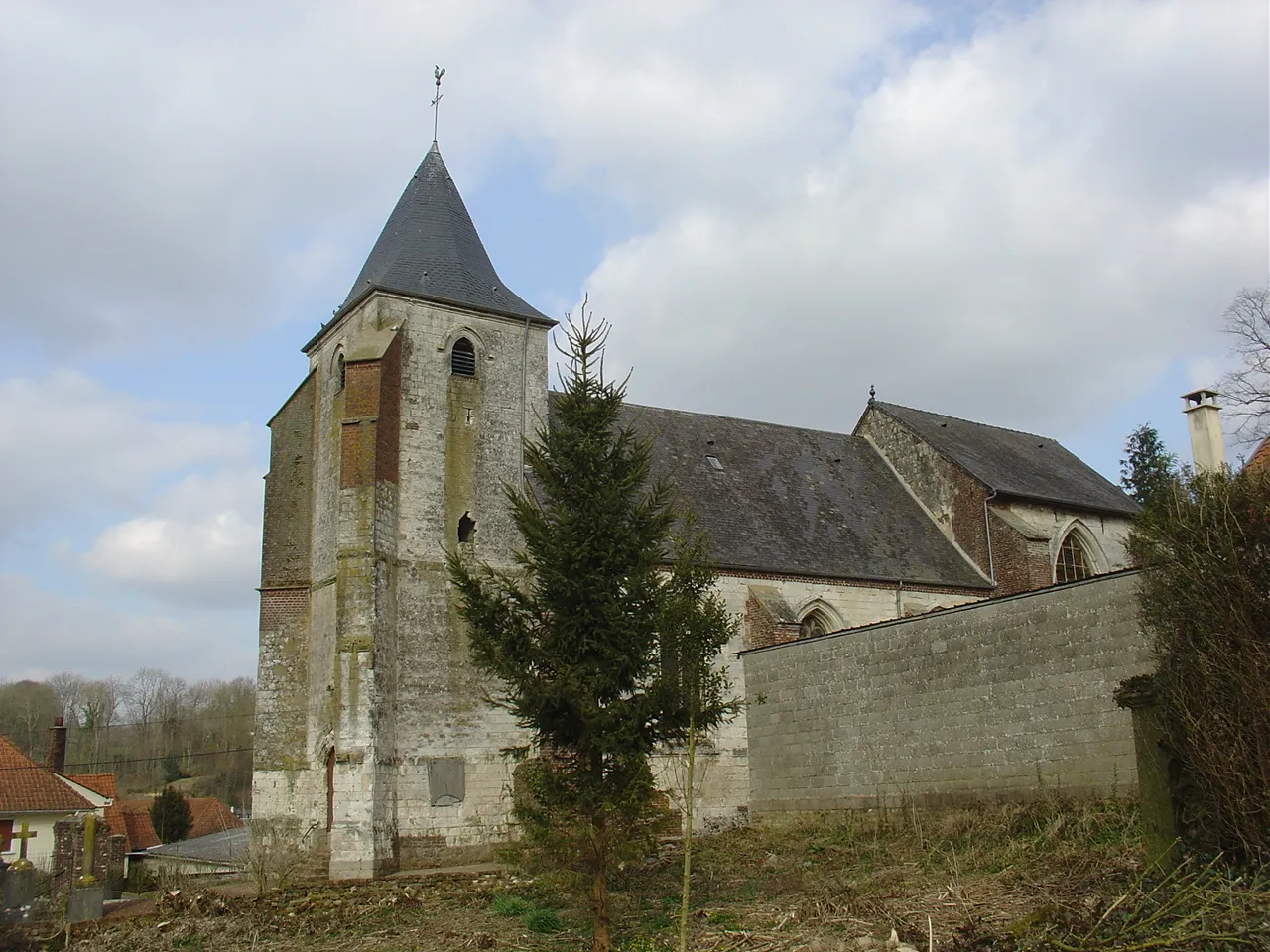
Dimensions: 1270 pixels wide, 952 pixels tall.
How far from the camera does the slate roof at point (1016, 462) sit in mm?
26188

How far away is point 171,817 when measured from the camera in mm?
39438

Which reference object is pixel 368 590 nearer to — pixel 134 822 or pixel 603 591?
pixel 603 591

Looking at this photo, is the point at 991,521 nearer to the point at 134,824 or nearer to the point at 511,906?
the point at 511,906

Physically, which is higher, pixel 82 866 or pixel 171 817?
pixel 82 866

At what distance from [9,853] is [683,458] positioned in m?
20.5

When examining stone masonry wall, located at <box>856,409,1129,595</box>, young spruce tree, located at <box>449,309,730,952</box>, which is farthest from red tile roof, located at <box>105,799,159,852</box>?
young spruce tree, located at <box>449,309,730,952</box>

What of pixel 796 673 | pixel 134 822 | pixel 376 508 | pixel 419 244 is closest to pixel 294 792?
pixel 376 508

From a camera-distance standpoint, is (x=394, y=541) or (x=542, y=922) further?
(x=394, y=541)

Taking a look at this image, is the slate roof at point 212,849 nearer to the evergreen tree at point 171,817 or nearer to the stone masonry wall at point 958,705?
the evergreen tree at point 171,817

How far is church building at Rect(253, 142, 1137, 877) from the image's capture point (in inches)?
722

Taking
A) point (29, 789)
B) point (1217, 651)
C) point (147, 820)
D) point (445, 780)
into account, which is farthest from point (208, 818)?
point (1217, 651)

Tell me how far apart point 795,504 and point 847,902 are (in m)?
14.7

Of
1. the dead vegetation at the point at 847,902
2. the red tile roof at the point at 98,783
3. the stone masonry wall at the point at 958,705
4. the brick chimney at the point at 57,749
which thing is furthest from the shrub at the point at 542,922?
the brick chimney at the point at 57,749

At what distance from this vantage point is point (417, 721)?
1856cm
